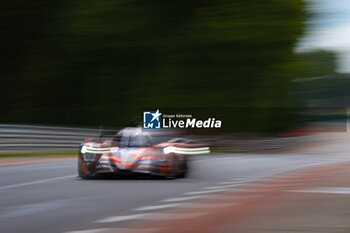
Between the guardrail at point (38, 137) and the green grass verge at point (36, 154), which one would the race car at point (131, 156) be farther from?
the guardrail at point (38, 137)

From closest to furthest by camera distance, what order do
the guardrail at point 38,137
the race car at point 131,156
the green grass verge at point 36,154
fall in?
the race car at point 131,156 < the green grass verge at point 36,154 < the guardrail at point 38,137

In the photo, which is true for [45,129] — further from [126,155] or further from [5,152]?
[126,155]

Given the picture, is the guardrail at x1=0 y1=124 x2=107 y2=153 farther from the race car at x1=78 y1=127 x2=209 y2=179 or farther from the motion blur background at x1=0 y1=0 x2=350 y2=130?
the race car at x1=78 y1=127 x2=209 y2=179

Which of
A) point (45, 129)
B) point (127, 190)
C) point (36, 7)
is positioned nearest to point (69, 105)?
point (36, 7)

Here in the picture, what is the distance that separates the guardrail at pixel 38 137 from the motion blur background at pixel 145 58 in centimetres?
399

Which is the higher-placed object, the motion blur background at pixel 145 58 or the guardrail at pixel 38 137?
the motion blur background at pixel 145 58

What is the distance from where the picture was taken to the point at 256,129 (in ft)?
88.2

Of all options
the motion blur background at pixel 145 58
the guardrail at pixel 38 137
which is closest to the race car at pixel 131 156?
the guardrail at pixel 38 137

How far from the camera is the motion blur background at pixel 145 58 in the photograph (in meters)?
26.3

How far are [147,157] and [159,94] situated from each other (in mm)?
15459

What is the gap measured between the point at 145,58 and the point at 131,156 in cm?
1587

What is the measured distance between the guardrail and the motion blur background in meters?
3.99

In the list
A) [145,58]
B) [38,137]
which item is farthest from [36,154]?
[145,58]

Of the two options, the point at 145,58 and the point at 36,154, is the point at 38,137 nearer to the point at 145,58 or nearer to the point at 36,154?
the point at 36,154
